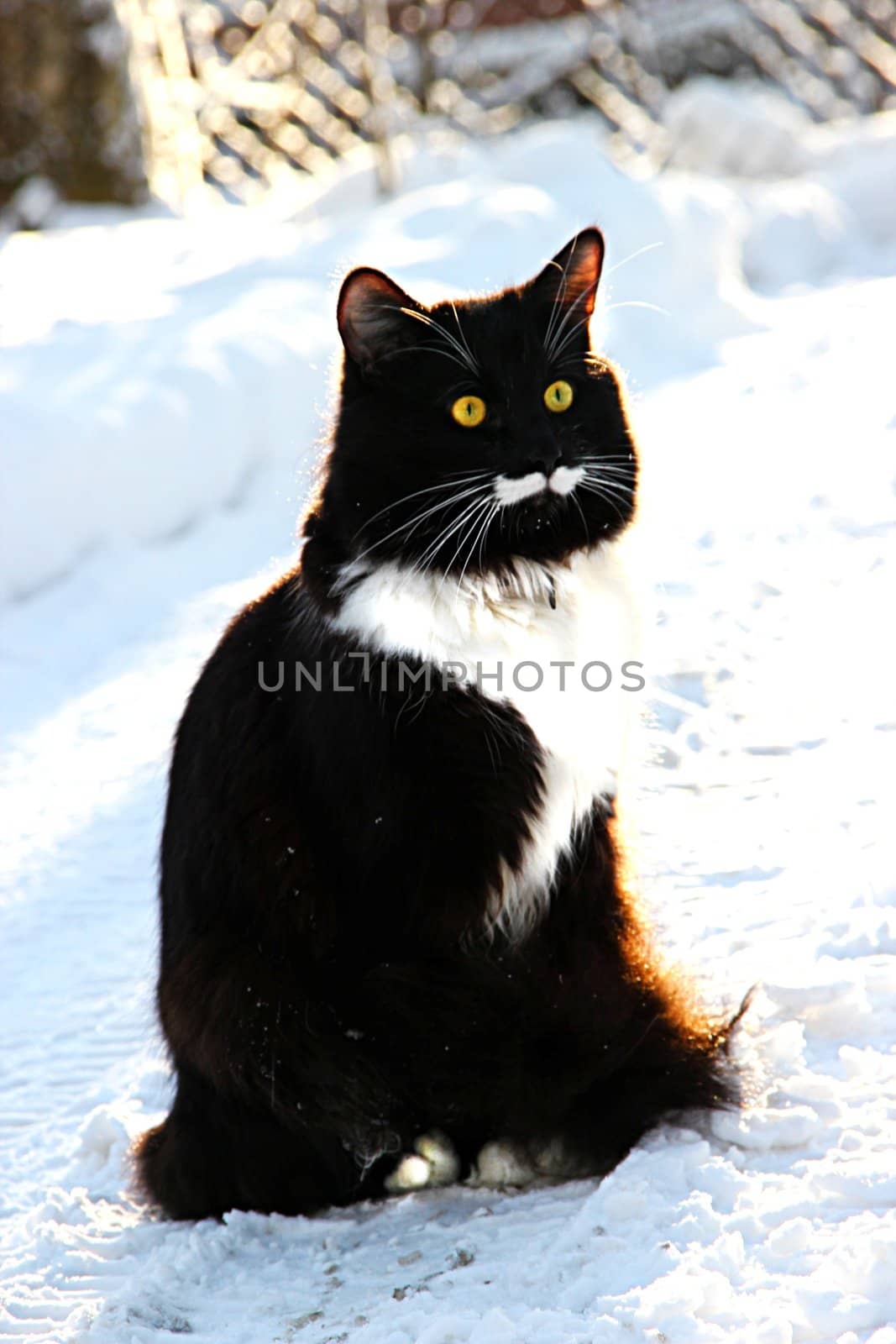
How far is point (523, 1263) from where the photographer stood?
65.7 inches

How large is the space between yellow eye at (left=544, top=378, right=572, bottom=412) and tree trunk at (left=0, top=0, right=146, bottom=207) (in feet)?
18.6

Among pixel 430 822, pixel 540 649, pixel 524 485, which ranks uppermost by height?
pixel 524 485

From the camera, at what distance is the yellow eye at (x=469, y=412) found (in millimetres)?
1859

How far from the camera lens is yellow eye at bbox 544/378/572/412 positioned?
191 cm

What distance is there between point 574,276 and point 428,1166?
4.05ft

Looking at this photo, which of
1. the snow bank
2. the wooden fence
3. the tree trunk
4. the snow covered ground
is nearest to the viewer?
the snow covered ground

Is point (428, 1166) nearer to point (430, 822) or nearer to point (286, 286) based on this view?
point (430, 822)

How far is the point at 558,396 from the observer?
6.31ft

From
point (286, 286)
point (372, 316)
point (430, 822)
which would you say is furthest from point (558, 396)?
point (286, 286)

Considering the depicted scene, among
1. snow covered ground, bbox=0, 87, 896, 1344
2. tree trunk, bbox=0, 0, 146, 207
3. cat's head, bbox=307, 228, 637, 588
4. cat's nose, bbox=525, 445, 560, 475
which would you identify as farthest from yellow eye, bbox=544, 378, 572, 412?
tree trunk, bbox=0, 0, 146, 207

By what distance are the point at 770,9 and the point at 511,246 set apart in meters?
5.97

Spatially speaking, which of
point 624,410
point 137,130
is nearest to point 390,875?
point 624,410

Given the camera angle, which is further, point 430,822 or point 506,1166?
point 506,1166

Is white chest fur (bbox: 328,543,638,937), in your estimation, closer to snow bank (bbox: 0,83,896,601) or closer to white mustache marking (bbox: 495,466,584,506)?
white mustache marking (bbox: 495,466,584,506)
